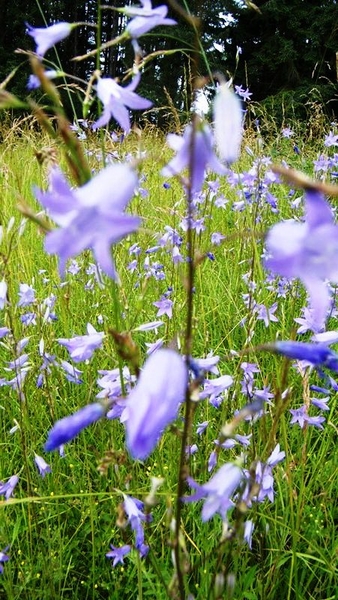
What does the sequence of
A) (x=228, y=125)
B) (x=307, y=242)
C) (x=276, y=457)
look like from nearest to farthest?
(x=307, y=242), (x=228, y=125), (x=276, y=457)

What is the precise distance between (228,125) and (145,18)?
0.24 m

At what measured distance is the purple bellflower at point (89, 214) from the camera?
0.49m

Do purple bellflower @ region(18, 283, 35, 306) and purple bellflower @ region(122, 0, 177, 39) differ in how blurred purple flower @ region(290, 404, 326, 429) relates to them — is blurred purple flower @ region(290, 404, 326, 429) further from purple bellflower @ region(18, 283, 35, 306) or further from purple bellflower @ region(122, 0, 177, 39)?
purple bellflower @ region(122, 0, 177, 39)

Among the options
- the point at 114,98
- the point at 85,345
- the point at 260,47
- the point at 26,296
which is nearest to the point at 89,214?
the point at 114,98

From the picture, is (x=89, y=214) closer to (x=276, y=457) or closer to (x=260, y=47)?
(x=276, y=457)

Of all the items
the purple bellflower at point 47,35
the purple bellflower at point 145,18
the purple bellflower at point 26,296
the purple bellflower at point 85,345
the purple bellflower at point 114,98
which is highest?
the purple bellflower at point 145,18

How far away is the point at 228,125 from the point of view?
1.84ft

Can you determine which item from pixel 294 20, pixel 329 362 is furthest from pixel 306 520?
pixel 294 20

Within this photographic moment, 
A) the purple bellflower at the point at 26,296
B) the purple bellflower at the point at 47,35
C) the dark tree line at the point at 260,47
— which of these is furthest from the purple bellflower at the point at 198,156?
the dark tree line at the point at 260,47

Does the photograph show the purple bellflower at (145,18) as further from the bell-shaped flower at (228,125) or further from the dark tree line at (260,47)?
the dark tree line at (260,47)

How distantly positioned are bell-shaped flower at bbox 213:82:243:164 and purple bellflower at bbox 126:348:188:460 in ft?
0.66

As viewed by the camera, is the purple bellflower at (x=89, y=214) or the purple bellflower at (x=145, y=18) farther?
Answer: the purple bellflower at (x=145, y=18)

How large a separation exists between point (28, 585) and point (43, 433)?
569 mm

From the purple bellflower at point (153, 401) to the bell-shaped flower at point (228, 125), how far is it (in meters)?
0.20
